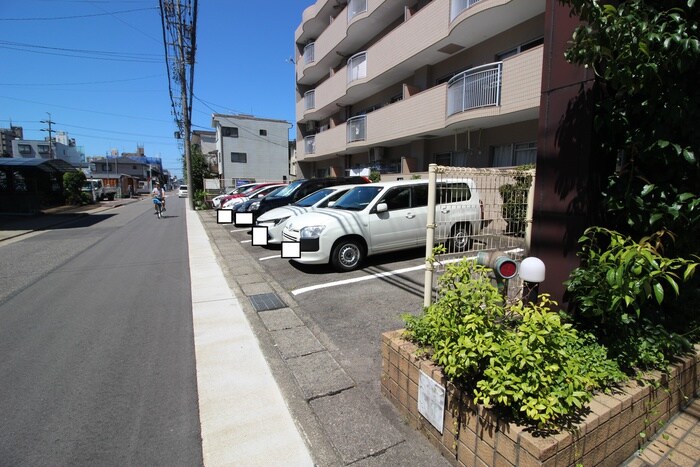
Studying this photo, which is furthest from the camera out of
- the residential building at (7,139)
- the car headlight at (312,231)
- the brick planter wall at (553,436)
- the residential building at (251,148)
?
the residential building at (7,139)

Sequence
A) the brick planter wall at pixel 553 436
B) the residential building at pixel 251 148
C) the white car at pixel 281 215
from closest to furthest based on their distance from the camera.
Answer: the brick planter wall at pixel 553 436 < the white car at pixel 281 215 < the residential building at pixel 251 148

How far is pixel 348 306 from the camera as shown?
189 inches

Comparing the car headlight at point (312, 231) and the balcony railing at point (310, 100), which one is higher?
the balcony railing at point (310, 100)

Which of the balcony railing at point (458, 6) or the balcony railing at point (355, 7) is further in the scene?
the balcony railing at point (355, 7)

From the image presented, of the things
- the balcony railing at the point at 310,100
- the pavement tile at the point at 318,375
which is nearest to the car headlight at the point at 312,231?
the pavement tile at the point at 318,375

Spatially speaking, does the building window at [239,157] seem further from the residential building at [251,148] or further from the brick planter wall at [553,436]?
the brick planter wall at [553,436]

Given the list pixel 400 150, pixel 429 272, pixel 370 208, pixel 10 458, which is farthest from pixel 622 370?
pixel 400 150

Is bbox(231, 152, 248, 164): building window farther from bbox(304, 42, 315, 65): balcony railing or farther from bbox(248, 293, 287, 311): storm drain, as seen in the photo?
bbox(248, 293, 287, 311): storm drain

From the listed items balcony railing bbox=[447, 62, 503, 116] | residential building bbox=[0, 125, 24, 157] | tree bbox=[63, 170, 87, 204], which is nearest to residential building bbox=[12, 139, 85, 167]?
residential building bbox=[0, 125, 24, 157]

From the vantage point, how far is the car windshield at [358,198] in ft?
22.3

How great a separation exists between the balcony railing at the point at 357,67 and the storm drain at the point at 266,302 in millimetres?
12829

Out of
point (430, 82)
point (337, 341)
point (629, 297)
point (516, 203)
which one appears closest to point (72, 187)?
point (430, 82)

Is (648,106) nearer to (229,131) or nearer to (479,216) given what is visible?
(479,216)

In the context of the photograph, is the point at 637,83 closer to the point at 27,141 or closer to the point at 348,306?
the point at 348,306
